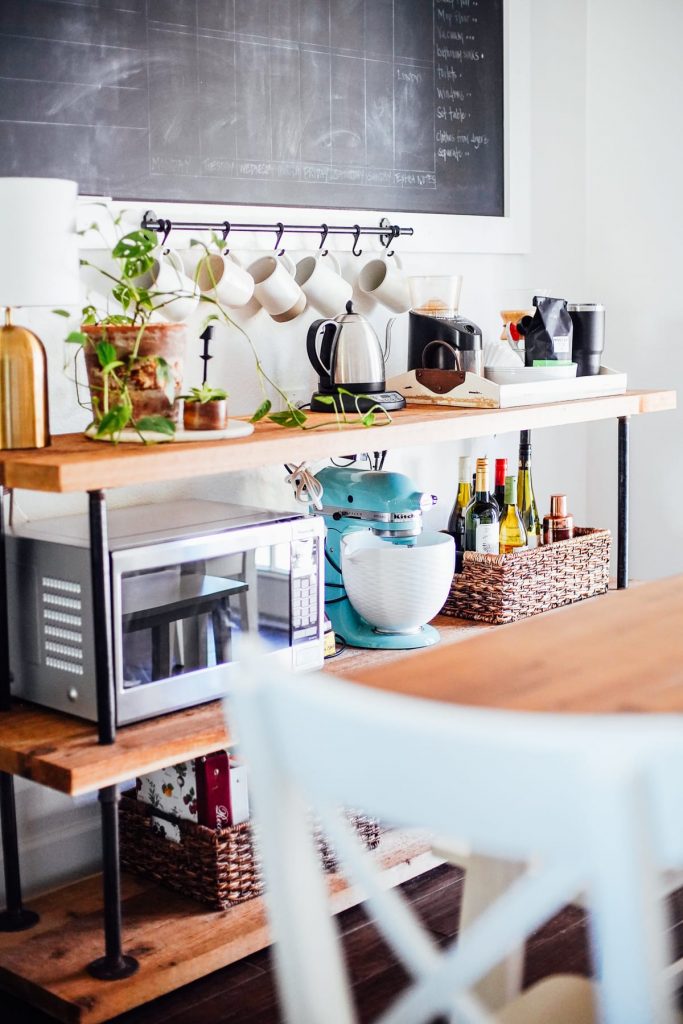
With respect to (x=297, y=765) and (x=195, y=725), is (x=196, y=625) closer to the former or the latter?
(x=195, y=725)

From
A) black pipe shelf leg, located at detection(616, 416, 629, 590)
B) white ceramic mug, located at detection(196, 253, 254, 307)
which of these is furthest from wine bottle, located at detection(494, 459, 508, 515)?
white ceramic mug, located at detection(196, 253, 254, 307)

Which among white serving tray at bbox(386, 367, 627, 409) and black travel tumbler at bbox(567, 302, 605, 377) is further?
black travel tumbler at bbox(567, 302, 605, 377)

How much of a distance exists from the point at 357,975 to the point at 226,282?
1.26 metres

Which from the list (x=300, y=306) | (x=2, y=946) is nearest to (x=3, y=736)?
(x=2, y=946)

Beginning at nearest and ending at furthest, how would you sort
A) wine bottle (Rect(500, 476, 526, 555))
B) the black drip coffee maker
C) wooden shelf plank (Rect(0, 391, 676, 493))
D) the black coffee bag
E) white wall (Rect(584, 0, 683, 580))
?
wooden shelf plank (Rect(0, 391, 676, 493)) → the black drip coffee maker → the black coffee bag → wine bottle (Rect(500, 476, 526, 555)) → white wall (Rect(584, 0, 683, 580))

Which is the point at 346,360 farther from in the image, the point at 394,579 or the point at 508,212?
the point at 508,212

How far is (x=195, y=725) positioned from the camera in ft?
6.07

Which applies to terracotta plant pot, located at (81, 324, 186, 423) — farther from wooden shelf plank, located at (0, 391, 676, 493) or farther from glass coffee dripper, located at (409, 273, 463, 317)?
glass coffee dripper, located at (409, 273, 463, 317)

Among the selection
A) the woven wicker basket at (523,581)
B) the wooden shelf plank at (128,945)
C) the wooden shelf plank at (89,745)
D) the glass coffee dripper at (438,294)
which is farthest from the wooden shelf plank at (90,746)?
the glass coffee dripper at (438,294)

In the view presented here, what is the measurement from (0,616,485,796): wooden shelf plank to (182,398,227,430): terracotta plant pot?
0.45 metres

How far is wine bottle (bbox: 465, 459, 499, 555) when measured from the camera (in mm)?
2672

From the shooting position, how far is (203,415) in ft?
6.34

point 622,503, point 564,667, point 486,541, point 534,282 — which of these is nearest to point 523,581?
point 486,541

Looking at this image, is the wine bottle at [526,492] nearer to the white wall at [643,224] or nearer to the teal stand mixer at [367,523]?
the white wall at [643,224]
